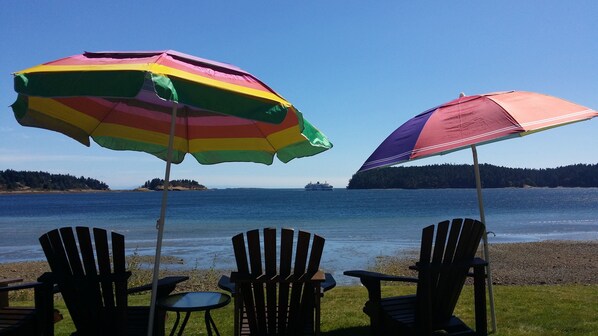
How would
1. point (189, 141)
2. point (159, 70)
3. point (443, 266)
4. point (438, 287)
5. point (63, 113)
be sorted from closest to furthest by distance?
point (159, 70)
point (443, 266)
point (438, 287)
point (63, 113)
point (189, 141)

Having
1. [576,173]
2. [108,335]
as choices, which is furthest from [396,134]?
[576,173]

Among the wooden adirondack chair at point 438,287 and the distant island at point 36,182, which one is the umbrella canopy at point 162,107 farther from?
the distant island at point 36,182

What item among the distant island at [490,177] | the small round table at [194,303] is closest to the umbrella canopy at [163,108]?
the small round table at [194,303]

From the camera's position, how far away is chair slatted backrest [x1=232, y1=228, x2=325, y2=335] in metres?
3.59

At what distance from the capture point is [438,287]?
13.2 feet

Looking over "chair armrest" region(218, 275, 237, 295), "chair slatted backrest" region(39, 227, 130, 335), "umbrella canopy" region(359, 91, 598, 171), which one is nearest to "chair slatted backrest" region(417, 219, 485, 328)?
"umbrella canopy" region(359, 91, 598, 171)

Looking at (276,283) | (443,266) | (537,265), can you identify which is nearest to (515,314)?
(443,266)

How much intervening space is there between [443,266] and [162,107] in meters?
2.85

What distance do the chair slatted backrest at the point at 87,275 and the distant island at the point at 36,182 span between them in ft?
547

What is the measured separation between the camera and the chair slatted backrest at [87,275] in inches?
141

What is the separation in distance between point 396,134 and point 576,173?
568ft

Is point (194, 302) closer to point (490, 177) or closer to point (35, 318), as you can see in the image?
point (35, 318)

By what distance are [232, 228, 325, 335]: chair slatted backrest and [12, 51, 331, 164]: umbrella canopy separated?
88cm

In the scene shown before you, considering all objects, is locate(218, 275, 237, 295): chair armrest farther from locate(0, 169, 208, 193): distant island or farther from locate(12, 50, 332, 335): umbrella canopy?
locate(0, 169, 208, 193): distant island
